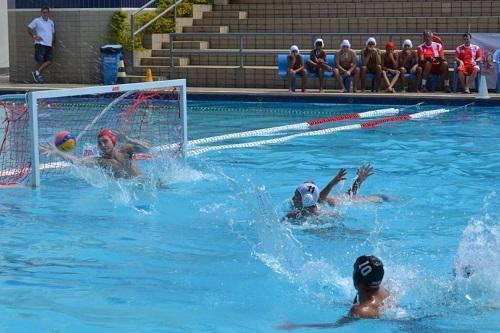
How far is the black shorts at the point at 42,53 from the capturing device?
2317 centimetres

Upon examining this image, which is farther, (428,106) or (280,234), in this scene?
(428,106)

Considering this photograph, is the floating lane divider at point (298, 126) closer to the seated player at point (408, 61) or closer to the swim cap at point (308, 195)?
the seated player at point (408, 61)

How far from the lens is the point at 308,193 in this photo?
8797 mm

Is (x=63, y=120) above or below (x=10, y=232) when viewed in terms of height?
above

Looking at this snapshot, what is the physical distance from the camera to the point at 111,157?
35.3 feet

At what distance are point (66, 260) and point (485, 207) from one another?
4454 millimetres

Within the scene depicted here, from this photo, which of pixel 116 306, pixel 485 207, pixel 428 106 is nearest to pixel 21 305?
pixel 116 306

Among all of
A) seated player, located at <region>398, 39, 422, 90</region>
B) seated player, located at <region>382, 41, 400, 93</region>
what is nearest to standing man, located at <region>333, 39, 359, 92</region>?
seated player, located at <region>382, 41, 400, 93</region>

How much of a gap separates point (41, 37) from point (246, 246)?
15.6 meters

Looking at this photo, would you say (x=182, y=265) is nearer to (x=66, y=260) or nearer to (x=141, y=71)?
(x=66, y=260)

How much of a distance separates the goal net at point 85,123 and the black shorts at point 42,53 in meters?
10.0

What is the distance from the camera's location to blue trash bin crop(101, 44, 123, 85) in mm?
22391

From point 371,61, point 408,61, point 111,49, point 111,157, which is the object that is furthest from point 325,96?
point 111,157

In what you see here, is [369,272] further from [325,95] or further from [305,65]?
[305,65]
